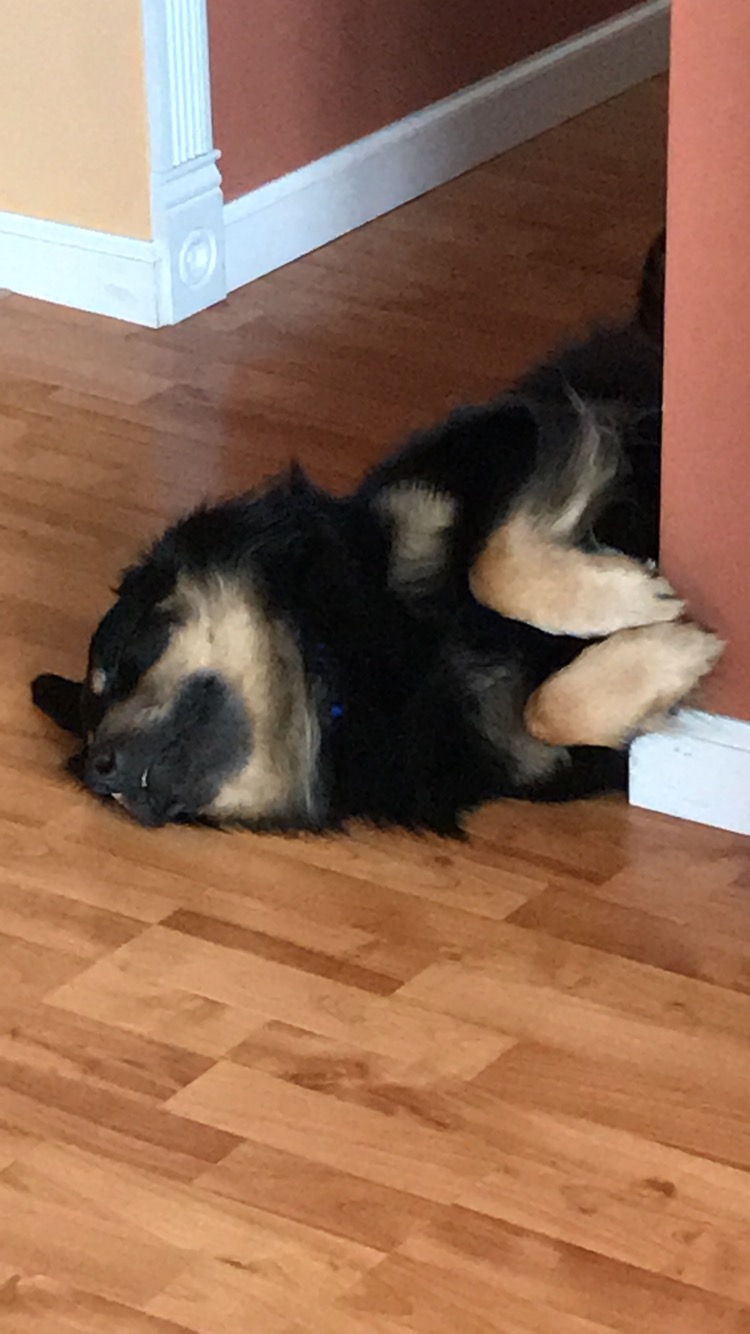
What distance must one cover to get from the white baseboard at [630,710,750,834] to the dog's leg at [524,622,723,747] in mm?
52

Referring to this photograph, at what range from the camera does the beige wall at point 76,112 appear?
11.6 ft

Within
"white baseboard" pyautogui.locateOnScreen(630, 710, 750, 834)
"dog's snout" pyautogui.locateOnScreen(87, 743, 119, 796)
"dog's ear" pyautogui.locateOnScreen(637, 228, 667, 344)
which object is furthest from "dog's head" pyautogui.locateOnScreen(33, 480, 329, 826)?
"dog's ear" pyautogui.locateOnScreen(637, 228, 667, 344)

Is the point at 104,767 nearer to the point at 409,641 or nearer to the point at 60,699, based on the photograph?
the point at 60,699

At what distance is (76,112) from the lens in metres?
3.63

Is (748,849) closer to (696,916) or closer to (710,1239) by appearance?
(696,916)

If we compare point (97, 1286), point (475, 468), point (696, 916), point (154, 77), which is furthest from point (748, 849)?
point (154, 77)

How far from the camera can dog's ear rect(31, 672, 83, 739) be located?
243cm

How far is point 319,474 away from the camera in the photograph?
316 cm

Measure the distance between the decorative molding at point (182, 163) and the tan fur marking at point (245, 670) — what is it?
5.22 ft

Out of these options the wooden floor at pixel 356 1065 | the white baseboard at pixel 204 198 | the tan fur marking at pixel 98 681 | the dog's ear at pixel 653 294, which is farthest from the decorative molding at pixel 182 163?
the tan fur marking at pixel 98 681

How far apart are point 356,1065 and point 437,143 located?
280cm

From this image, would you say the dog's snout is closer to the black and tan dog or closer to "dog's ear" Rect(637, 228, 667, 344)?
the black and tan dog

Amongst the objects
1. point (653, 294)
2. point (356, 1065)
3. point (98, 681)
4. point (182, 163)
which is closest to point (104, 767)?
point (98, 681)

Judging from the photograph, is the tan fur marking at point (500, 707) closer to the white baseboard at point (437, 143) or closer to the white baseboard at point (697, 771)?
the white baseboard at point (697, 771)
